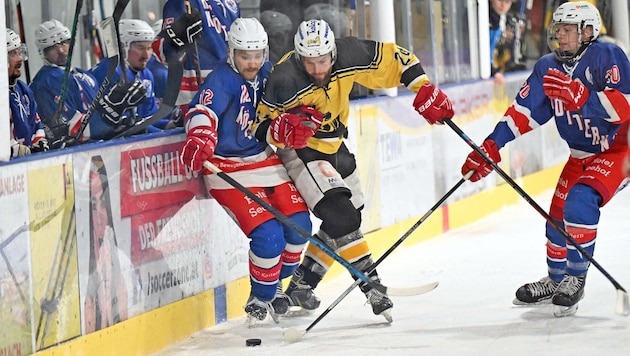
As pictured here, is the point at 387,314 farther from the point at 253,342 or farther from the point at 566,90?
the point at 566,90

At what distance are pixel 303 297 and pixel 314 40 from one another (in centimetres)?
106

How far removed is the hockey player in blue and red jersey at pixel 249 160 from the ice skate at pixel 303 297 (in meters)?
0.19

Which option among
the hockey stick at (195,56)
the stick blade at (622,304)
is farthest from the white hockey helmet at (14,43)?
the stick blade at (622,304)

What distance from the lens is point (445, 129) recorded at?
723 centimetres

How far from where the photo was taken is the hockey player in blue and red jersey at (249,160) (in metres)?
4.69

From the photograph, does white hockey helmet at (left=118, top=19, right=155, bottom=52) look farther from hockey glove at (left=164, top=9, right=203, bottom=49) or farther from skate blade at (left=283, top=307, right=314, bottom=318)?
skate blade at (left=283, top=307, right=314, bottom=318)

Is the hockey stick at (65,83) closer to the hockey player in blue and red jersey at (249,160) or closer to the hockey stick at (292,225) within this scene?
the hockey player in blue and red jersey at (249,160)

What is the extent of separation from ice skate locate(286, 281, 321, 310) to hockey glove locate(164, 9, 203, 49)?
1.07 meters

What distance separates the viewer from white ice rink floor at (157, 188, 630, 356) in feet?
14.6

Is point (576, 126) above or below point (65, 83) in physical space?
below

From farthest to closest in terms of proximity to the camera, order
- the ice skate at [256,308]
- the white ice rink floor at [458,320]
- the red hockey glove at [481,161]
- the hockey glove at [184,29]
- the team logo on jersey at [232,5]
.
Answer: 1. the team logo on jersey at [232,5]
2. the hockey glove at [184,29]
3. the red hockey glove at [481,161]
4. the ice skate at [256,308]
5. the white ice rink floor at [458,320]

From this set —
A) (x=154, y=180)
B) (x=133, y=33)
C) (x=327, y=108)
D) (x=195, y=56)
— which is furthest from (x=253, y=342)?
(x=133, y=33)

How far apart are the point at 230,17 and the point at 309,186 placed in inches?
35.1

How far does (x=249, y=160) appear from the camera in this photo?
4.84m
